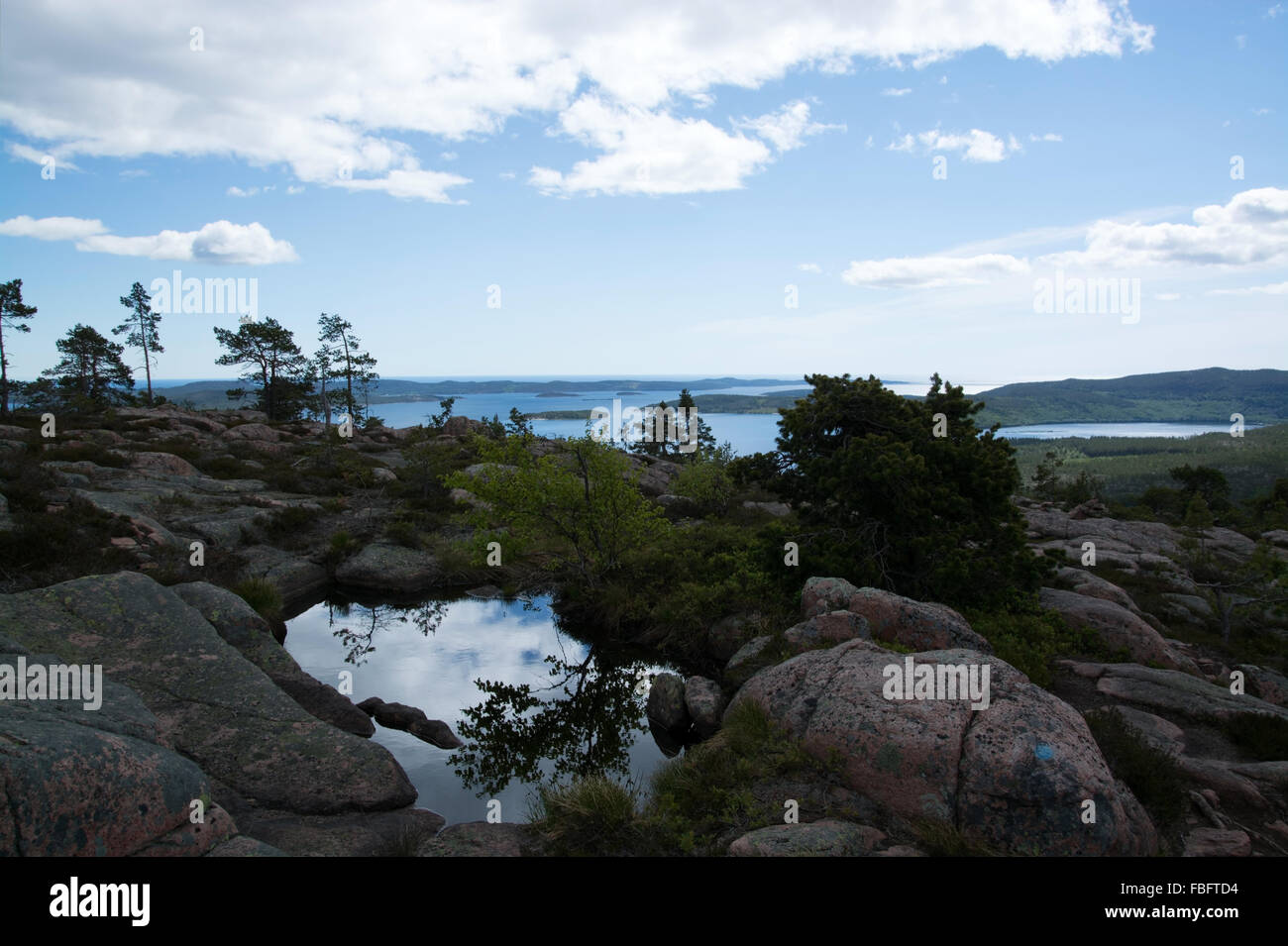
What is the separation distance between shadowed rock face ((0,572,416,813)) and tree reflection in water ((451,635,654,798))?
2680 millimetres

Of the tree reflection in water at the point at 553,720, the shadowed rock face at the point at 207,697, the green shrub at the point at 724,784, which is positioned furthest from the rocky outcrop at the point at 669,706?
the shadowed rock face at the point at 207,697

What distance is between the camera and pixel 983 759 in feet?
27.4

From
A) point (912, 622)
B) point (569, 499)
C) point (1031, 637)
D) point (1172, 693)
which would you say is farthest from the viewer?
point (569, 499)

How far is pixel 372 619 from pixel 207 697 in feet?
38.1

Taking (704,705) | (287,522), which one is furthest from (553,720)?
(287,522)

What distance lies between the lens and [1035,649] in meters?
14.0

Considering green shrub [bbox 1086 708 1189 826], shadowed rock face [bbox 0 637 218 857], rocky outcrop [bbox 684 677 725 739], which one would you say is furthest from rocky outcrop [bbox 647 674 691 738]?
shadowed rock face [bbox 0 637 218 857]

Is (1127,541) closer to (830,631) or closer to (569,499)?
(830,631)

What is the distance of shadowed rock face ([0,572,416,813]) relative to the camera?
1009 cm

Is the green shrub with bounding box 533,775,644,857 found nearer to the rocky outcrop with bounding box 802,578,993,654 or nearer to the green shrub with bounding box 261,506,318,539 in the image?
the rocky outcrop with bounding box 802,578,993,654

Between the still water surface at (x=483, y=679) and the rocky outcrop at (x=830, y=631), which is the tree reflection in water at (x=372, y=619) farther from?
the rocky outcrop at (x=830, y=631)

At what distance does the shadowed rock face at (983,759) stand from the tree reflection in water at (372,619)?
14.7 m
